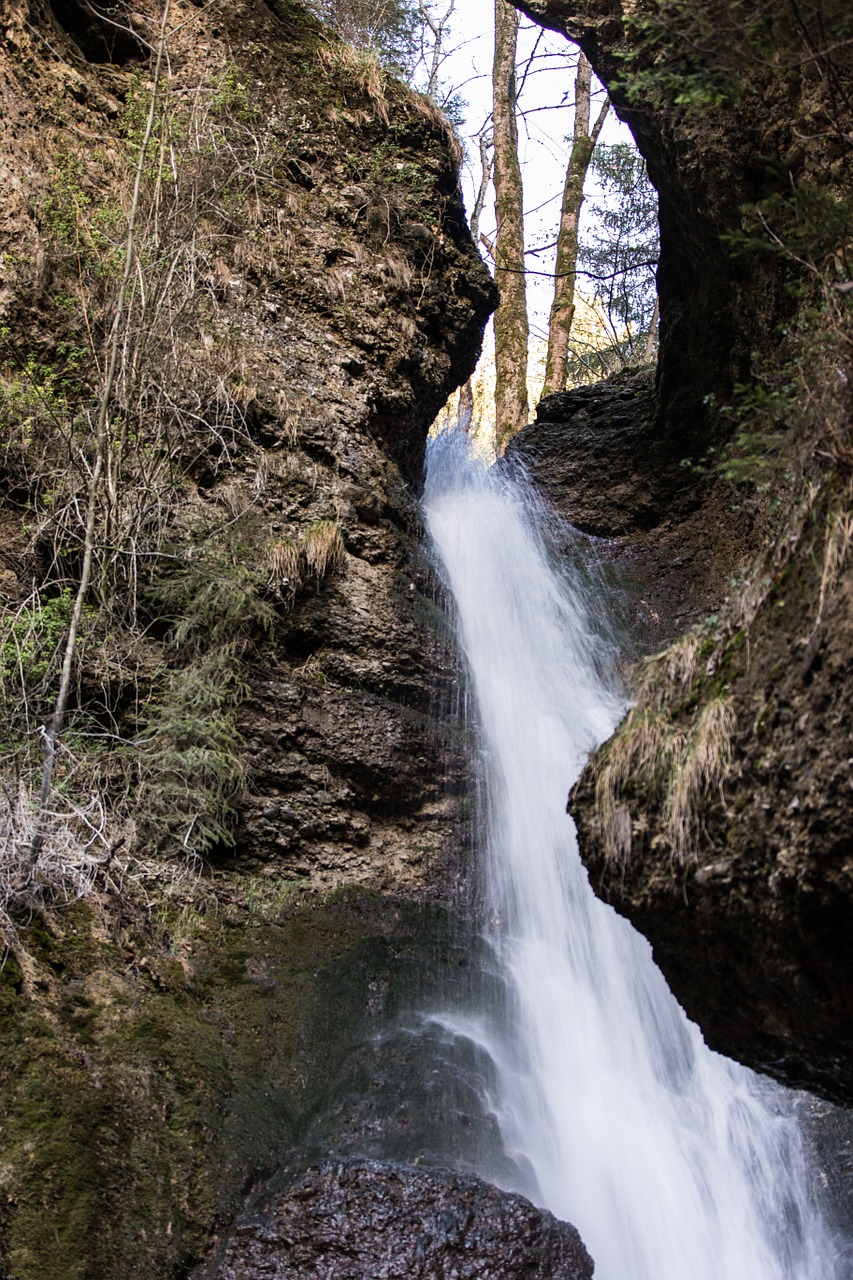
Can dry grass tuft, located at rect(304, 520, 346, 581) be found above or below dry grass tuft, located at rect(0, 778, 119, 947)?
above

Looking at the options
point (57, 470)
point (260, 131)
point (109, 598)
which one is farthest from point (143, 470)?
point (260, 131)

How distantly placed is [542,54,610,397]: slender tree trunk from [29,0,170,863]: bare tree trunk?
10261mm

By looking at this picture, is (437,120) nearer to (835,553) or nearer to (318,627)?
(318,627)

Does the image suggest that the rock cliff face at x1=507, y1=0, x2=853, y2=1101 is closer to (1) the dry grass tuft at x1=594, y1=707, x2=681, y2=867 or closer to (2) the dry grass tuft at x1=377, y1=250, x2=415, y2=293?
(1) the dry grass tuft at x1=594, y1=707, x2=681, y2=867

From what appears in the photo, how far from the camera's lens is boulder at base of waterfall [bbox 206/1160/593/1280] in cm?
470

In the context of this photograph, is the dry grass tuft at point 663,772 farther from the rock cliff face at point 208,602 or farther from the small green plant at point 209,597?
the small green plant at point 209,597

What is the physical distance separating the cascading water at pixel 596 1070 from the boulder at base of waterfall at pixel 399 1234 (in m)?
0.65

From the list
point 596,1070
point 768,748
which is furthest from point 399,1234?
point 768,748

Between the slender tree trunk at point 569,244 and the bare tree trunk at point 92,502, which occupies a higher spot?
the slender tree trunk at point 569,244

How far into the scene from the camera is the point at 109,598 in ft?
23.9

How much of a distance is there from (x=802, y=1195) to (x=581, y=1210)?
4.72ft

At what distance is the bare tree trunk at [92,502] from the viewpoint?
5703mm

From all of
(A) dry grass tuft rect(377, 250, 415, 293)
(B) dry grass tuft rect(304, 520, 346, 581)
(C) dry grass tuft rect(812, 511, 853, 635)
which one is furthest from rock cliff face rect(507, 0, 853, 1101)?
(A) dry grass tuft rect(377, 250, 415, 293)

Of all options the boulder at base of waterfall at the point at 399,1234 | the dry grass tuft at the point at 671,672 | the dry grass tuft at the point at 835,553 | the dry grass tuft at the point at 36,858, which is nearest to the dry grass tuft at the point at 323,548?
the dry grass tuft at the point at 36,858
